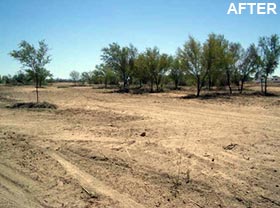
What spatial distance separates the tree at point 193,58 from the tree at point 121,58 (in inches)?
720

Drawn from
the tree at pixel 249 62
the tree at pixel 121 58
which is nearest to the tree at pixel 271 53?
the tree at pixel 249 62

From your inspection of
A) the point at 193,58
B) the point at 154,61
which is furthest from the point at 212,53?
the point at 154,61

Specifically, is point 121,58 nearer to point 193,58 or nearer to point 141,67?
point 141,67

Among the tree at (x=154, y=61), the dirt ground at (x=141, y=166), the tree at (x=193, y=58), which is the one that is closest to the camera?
the dirt ground at (x=141, y=166)

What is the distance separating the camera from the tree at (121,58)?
2052 inches

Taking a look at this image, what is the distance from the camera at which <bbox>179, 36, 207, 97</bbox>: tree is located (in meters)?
35.2

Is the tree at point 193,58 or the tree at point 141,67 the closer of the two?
the tree at point 193,58

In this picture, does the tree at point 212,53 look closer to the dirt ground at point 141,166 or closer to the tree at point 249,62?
the tree at point 249,62

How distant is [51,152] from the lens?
866 centimetres

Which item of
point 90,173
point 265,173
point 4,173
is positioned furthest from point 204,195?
point 4,173

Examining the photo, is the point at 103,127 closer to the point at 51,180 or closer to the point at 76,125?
the point at 76,125

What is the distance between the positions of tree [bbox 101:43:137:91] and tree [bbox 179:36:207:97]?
18277 millimetres

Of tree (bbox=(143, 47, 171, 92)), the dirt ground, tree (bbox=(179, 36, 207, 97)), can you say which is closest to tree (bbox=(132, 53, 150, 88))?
tree (bbox=(143, 47, 171, 92))

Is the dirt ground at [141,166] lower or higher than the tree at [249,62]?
lower
